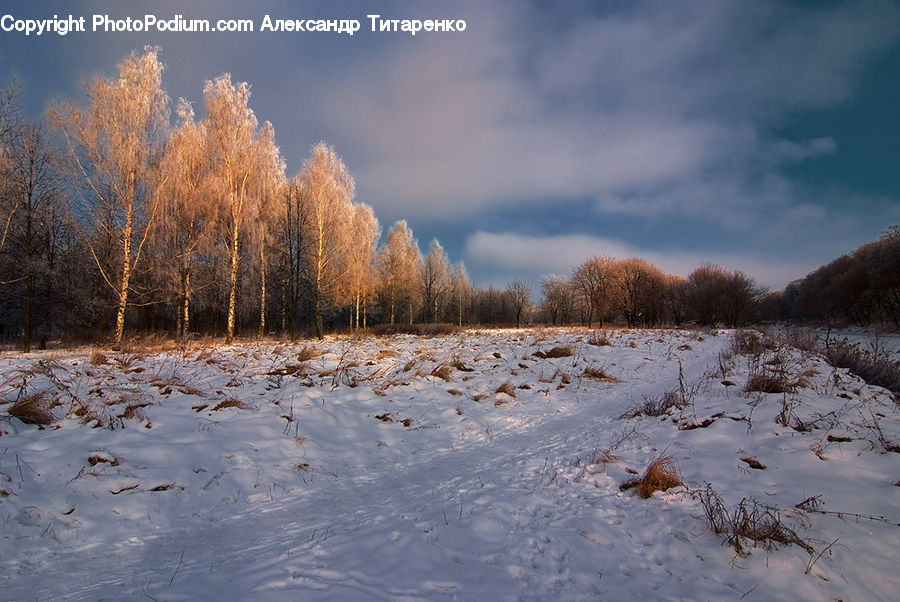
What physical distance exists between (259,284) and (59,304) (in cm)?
1177

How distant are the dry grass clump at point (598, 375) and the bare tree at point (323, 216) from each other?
17483mm

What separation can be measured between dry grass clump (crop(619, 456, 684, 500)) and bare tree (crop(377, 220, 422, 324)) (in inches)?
1394

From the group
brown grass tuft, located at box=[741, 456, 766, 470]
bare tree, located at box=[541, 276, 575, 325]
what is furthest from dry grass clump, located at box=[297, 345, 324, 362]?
bare tree, located at box=[541, 276, 575, 325]

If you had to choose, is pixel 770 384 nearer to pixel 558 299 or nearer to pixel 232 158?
pixel 232 158

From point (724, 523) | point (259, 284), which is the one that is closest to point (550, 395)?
point (724, 523)

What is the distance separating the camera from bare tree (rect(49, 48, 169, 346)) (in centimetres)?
1524

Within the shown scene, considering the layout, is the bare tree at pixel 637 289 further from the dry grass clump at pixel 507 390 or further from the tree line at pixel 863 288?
the dry grass clump at pixel 507 390

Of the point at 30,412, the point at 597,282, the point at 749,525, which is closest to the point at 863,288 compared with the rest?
the point at 597,282

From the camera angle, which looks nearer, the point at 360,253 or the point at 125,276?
the point at 125,276

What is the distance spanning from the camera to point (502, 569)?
8.48ft

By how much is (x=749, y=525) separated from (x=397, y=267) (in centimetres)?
3834

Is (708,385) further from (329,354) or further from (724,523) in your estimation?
(329,354)

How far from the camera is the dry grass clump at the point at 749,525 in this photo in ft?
8.51

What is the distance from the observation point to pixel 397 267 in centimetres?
3988
